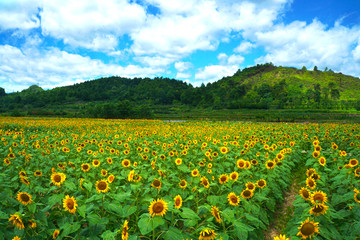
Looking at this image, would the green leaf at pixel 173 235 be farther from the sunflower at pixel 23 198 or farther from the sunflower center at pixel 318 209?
the sunflower at pixel 23 198

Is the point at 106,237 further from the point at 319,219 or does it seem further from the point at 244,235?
the point at 319,219

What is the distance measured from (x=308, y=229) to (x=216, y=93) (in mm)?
124292

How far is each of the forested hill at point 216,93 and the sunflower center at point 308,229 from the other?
255 feet

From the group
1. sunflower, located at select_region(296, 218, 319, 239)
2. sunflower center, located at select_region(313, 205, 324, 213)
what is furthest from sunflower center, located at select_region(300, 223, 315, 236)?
sunflower center, located at select_region(313, 205, 324, 213)

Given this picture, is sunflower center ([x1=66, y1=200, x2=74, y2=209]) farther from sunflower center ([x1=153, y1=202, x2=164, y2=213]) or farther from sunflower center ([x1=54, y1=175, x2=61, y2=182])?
sunflower center ([x1=153, y1=202, x2=164, y2=213])

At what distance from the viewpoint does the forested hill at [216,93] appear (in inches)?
3605

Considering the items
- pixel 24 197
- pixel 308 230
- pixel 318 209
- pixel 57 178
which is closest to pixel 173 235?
pixel 308 230

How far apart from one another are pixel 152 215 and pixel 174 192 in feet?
4.62

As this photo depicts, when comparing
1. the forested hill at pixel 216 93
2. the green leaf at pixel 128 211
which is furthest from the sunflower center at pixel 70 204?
the forested hill at pixel 216 93

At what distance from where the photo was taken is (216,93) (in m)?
123

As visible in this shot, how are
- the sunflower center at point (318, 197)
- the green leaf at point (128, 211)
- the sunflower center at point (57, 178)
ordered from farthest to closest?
the sunflower center at point (57, 178)
the sunflower center at point (318, 197)
the green leaf at point (128, 211)

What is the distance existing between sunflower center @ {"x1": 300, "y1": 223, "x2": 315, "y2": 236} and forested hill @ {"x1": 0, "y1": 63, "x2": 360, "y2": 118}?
77838 millimetres

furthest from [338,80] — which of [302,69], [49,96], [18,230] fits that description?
[49,96]

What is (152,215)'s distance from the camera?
79.0 inches
